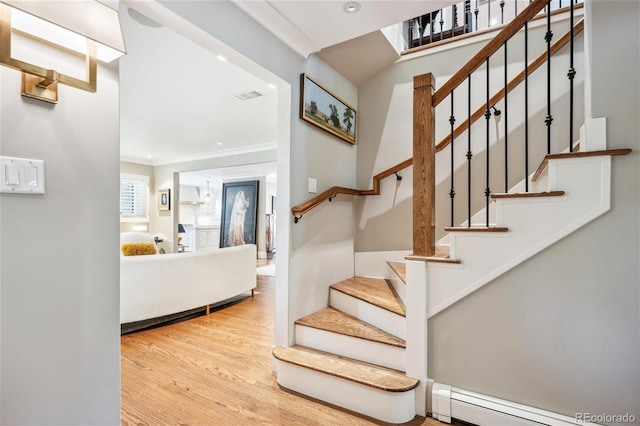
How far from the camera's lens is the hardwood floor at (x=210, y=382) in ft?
5.82

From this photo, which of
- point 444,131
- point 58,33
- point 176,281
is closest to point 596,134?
point 444,131

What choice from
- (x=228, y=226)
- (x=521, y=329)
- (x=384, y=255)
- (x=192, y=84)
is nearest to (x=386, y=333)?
(x=521, y=329)

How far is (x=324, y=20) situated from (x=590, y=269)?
207 centimetres

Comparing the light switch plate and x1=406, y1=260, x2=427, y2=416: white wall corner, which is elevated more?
the light switch plate

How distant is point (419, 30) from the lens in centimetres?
334

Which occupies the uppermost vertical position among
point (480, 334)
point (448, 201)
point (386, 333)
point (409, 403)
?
point (448, 201)

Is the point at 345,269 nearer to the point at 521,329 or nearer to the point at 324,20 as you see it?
the point at 521,329

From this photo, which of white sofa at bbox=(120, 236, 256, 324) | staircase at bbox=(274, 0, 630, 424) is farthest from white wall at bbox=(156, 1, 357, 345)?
white sofa at bbox=(120, 236, 256, 324)

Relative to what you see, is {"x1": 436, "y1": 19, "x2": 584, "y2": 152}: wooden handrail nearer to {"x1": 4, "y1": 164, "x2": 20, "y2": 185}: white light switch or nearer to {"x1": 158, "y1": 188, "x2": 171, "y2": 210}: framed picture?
{"x1": 4, "y1": 164, "x2": 20, "y2": 185}: white light switch

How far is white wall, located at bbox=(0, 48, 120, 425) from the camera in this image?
1033mm

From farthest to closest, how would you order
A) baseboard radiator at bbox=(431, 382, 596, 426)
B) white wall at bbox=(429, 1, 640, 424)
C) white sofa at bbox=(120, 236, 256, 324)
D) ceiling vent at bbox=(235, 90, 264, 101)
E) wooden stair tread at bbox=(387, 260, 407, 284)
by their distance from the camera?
1. ceiling vent at bbox=(235, 90, 264, 101)
2. white sofa at bbox=(120, 236, 256, 324)
3. wooden stair tread at bbox=(387, 260, 407, 284)
4. baseboard radiator at bbox=(431, 382, 596, 426)
5. white wall at bbox=(429, 1, 640, 424)

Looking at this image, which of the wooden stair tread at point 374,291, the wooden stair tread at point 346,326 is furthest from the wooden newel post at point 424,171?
the wooden stair tread at point 346,326

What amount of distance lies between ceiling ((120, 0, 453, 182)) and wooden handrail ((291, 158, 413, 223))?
3.27ft

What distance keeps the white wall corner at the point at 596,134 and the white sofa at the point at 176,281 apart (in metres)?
3.46
